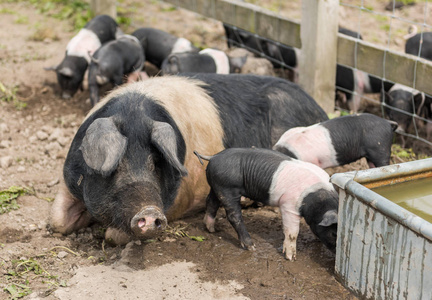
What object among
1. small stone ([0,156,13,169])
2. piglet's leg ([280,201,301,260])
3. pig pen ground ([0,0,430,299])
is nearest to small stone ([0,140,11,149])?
pig pen ground ([0,0,430,299])

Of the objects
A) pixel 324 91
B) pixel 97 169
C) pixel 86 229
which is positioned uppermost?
pixel 97 169

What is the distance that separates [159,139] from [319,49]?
273 cm

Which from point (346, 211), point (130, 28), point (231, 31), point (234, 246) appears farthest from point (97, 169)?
point (130, 28)

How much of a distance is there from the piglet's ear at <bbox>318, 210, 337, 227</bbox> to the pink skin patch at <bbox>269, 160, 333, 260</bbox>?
0.69 ft

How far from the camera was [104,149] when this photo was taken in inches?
149

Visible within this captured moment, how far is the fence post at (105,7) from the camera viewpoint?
8.97 meters

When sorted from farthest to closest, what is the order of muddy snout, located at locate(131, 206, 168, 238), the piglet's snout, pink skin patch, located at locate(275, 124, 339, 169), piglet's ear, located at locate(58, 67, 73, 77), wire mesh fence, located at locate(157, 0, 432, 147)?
the piglet's snout, piglet's ear, located at locate(58, 67, 73, 77), wire mesh fence, located at locate(157, 0, 432, 147), pink skin patch, located at locate(275, 124, 339, 169), muddy snout, located at locate(131, 206, 168, 238)

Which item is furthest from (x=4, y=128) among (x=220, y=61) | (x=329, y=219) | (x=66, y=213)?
(x=329, y=219)

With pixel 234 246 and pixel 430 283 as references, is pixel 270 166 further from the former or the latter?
pixel 430 283

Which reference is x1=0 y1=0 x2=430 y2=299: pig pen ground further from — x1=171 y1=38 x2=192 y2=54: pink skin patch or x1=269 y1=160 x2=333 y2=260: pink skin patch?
x1=171 y1=38 x2=192 y2=54: pink skin patch

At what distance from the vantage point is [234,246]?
433 centimetres

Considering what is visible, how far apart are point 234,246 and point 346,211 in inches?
39.0

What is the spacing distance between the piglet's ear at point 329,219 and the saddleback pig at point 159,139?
36.3 inches

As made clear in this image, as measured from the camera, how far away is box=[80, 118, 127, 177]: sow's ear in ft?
12.3
